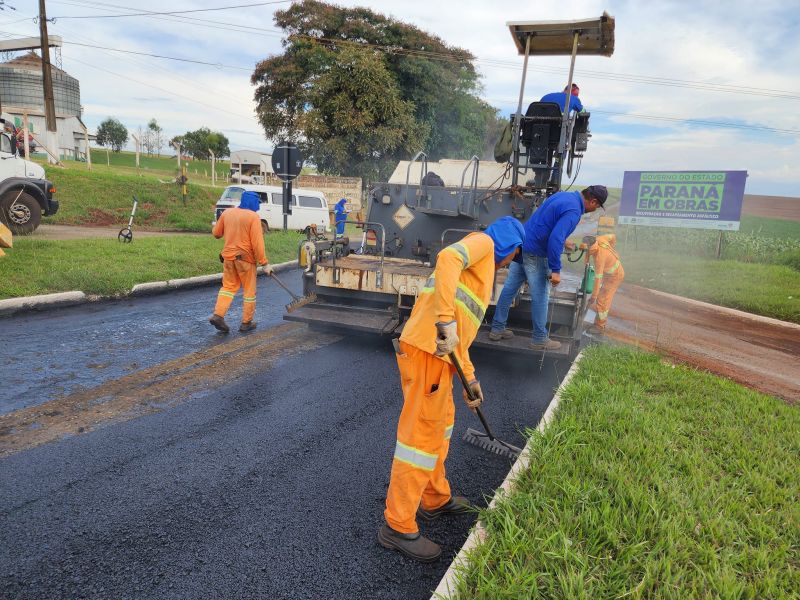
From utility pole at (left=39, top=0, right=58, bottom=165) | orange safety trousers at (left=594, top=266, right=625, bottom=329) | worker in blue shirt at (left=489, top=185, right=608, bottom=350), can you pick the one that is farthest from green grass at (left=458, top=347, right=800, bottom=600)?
utility pole at (left=39, top=0, right=58, bottom=165)

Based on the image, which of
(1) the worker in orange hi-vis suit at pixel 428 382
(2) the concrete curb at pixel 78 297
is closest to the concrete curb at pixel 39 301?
(2) the concrete curb at pixel 78 297

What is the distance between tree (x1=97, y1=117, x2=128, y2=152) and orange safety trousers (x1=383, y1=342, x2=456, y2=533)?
→ 80.5 meters

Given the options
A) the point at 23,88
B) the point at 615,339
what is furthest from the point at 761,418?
the point at 23,88

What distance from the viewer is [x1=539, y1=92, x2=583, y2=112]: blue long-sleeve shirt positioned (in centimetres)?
619

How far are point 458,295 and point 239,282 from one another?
4.58 meters

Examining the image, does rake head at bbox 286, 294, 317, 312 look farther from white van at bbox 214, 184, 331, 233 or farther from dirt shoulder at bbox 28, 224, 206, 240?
white van at bbox 214, 184, 331, 233

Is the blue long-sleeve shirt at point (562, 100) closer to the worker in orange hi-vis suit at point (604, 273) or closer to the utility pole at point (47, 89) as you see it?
the worker in orange hi-vis suit at point (604, 273)

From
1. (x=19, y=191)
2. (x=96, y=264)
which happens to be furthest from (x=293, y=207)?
(x=96, y=264)

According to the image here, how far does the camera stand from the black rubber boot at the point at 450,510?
9.77ft

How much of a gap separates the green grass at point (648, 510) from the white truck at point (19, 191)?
42.2 ft

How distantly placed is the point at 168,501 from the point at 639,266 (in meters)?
14.1

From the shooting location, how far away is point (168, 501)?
292 cm

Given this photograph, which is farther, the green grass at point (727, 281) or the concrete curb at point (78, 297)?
the green grass at point (727, 281)

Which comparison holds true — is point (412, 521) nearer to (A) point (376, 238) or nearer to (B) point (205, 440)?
(B) point (205, 440)
